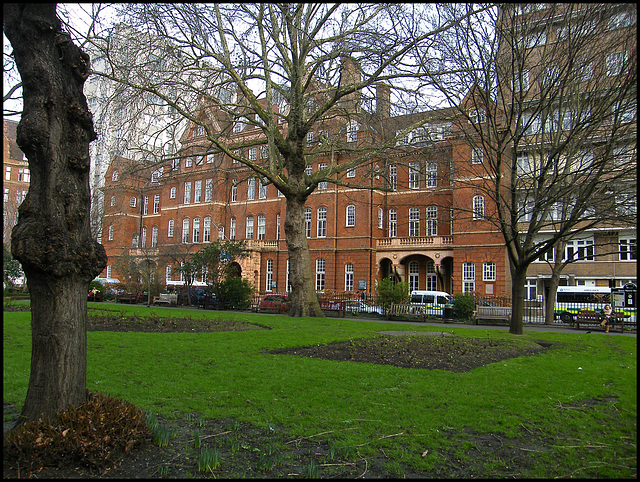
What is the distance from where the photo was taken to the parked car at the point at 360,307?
95.7 feet

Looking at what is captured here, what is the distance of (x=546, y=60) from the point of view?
1335cm

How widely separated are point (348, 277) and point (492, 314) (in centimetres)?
2084

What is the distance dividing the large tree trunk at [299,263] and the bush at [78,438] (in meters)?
17.5

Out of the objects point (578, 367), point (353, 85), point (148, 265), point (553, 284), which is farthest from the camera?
point (148, 265)

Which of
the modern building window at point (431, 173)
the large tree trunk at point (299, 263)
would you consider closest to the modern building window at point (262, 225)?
the modern building window at point (431, 173)

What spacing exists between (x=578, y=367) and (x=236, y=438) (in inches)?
284

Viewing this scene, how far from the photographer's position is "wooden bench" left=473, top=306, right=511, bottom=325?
84.3 ft

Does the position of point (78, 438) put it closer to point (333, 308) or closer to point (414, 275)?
point (333, 308)

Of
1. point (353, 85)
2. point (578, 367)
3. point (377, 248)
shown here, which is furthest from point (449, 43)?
point (377, 248)

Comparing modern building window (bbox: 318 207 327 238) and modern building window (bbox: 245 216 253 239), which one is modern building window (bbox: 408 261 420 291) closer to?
modern building window (bbox: 318 207 327 238)

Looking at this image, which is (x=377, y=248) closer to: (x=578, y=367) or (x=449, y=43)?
(x=449, y=43)

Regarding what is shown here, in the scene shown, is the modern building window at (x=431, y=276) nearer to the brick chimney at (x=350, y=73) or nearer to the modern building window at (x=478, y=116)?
the brick chimney at (x=350, y=73)

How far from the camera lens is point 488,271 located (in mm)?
40281

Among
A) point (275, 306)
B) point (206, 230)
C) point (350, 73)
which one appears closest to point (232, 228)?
point (206, 230)
